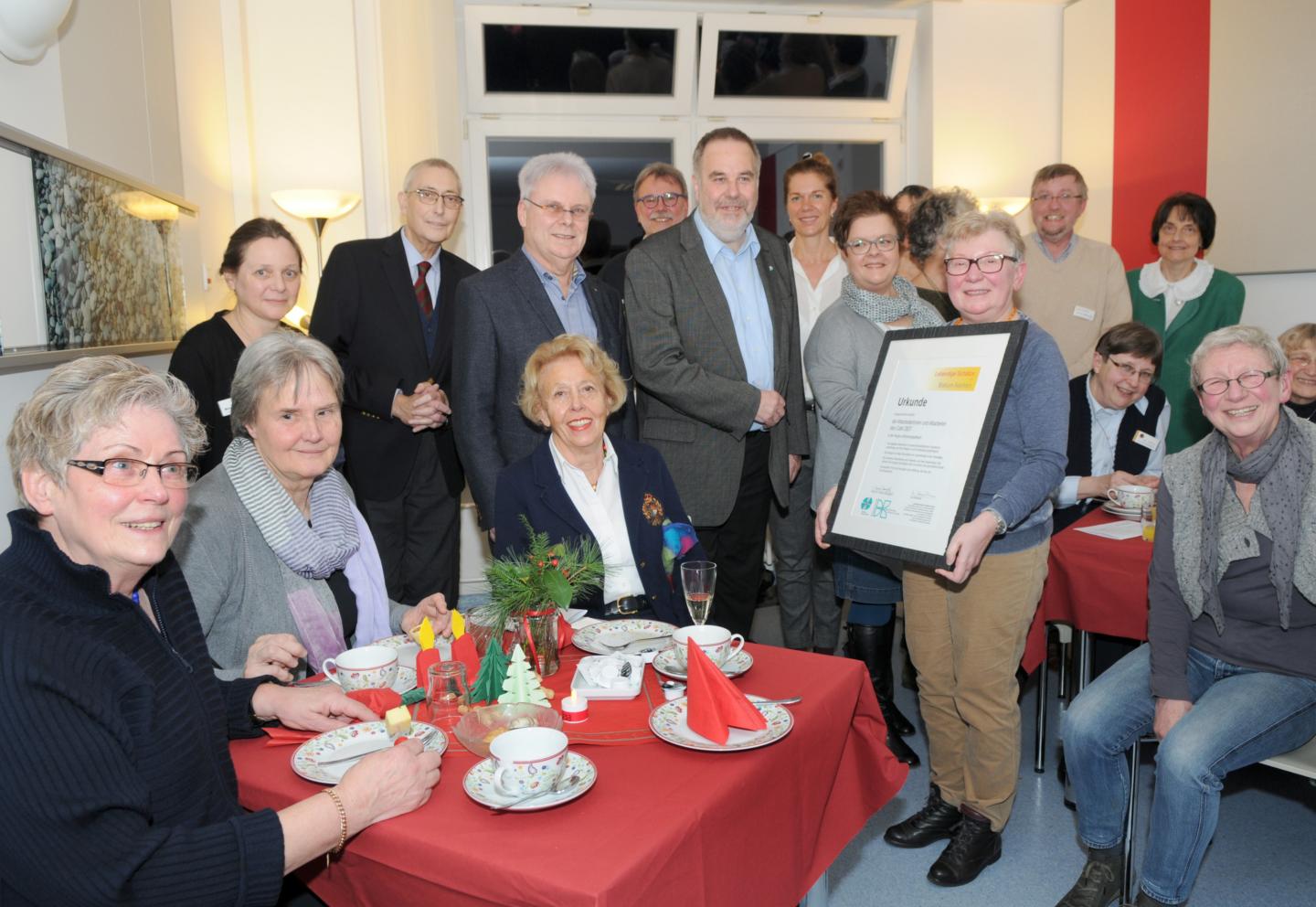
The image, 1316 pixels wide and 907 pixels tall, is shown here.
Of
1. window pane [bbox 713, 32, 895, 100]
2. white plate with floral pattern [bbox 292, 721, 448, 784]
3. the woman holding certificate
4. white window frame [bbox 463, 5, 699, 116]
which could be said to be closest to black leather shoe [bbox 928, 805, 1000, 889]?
the woman holding certificate

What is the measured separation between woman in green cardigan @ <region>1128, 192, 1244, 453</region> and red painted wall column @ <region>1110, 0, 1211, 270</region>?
40.1 inches

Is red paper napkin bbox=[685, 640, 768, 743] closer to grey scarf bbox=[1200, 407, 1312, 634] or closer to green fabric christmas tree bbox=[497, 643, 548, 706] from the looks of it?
green fabric christmas tree bbox=[497, 643, 548, 706]

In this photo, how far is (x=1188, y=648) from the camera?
2418 millimetres

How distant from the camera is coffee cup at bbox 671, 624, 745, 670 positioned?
1825 millimetres

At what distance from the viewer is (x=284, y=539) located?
2074 mm

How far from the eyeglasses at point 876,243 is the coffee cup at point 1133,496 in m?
1.12

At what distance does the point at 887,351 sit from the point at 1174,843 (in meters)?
1.35

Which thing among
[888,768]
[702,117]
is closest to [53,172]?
[888,768]

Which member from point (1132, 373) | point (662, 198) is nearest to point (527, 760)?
point (1132, 373)

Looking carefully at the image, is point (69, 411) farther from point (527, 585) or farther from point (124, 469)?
point (527, 585)

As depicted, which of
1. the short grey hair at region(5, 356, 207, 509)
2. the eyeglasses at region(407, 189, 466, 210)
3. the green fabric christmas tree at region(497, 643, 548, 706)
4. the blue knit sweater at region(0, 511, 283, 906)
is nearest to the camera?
the blue knit sweater at region(0, 511, 283, 906)

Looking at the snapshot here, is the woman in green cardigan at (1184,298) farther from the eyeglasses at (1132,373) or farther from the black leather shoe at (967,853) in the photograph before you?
the black leather shoe at (967,853)

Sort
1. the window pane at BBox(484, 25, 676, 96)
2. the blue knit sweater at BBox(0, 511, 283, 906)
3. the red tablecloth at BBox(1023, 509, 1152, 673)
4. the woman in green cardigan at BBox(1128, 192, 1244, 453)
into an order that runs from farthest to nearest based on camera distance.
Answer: the window pane at BBox(484, 25, 676, 96) → the woman in green cardigan at BBox(1128, 192, 1244, 453) → the red tablecloth at BBox(1023, 509, 1152, 673) → the blue knit sweater at BBox(0, 511, 283, 906)

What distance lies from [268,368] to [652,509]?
3.30 ft
